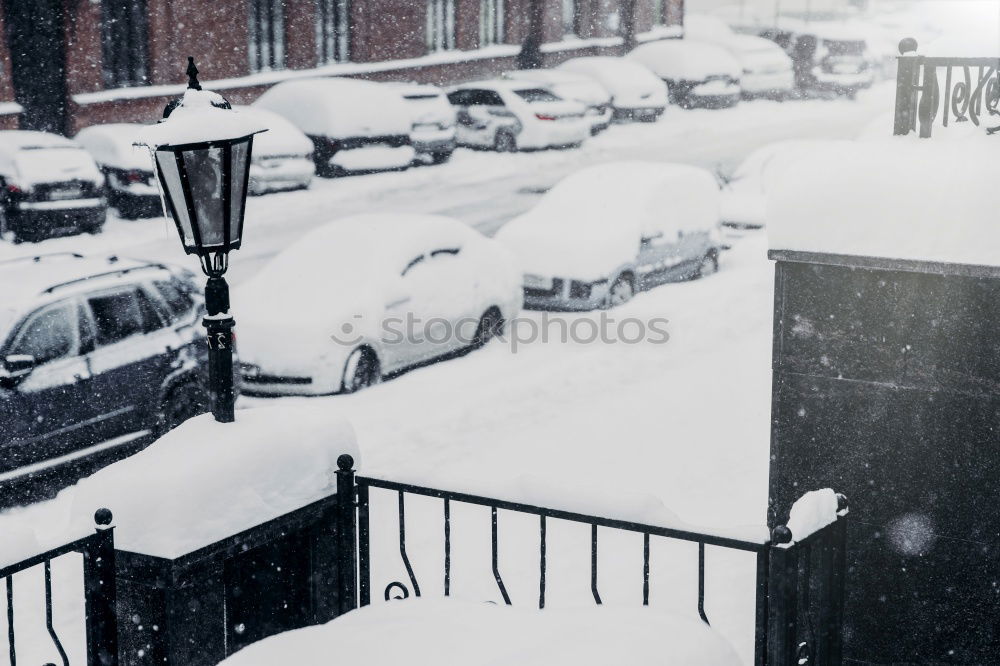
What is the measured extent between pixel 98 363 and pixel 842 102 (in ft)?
108

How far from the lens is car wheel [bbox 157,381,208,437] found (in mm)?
11094

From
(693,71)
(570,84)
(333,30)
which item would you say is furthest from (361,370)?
(693,71)

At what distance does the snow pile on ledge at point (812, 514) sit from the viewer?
174 inches

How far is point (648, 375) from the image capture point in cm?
1406

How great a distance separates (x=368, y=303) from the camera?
12875mm

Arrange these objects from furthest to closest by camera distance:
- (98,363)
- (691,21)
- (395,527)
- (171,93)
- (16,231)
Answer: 1. (691,21)
2. (171,93)
3. (16,231)
4. (98,363)
5. (395,527)

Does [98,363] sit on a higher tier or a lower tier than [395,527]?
higher

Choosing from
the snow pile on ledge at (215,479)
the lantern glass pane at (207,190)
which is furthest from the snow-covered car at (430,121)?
the snow pile on ledge at (215,479)

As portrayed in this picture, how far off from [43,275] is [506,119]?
18508 millimetres

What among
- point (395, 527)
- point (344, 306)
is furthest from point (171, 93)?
point (395, 527)

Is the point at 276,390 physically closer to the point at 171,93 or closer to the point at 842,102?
the point at 171,93

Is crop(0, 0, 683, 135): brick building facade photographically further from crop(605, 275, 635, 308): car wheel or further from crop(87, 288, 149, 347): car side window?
crop(87, 288, 149, 347): car side window

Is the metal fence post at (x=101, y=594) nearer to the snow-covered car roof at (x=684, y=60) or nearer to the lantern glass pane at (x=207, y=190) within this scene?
the lantern glass pane at (x=207, y=190)

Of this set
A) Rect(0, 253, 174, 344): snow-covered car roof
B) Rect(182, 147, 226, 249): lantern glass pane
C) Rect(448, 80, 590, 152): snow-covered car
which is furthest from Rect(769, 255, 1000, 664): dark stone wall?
Rect(448, 80, 590, 152): snow-covered car
